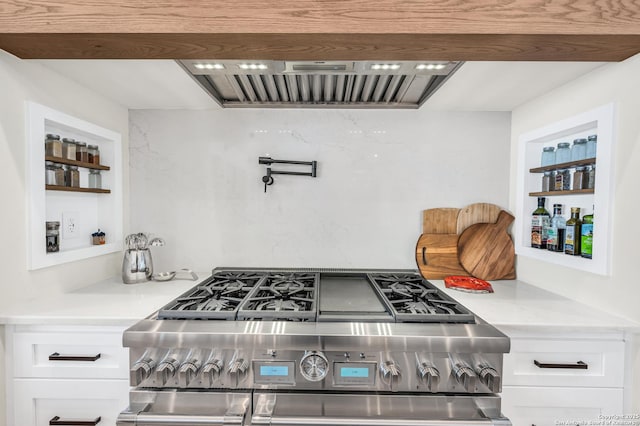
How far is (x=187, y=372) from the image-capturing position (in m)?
1.06

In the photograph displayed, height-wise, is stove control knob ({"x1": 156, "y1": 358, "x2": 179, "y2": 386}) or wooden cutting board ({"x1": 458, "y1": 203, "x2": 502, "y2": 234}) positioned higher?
wooden cutting board ({"x1": 458, "y1": 203, "x2": 502, "y2": 234})

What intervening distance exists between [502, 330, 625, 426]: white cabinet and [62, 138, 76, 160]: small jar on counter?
1.99m

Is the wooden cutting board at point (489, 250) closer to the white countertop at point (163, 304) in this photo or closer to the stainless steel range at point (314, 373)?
the white countertop at point (163, 304)

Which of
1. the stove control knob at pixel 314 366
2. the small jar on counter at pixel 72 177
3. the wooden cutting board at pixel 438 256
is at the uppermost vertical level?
the small jar on counter at pixel 72 177

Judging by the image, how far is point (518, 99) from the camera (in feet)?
5.50

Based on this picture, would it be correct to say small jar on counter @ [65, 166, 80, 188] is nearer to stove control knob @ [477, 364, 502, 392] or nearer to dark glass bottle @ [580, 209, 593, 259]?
stove control knob @ [477, 364, 502, 392]

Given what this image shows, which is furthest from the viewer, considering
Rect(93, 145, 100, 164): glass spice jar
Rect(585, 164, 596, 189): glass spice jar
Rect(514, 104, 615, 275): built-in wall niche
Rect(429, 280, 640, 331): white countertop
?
Rect(93, 145, 100, 164): glass spice jar

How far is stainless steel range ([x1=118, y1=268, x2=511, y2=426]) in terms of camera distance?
1.06m

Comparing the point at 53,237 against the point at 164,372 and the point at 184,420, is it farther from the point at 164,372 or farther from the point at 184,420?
the point at 184,420

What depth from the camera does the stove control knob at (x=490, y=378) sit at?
106cm

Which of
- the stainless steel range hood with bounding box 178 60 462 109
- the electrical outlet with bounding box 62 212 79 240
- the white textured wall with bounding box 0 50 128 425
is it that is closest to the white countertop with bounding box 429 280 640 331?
the stainless steel range hood with bounding box 178 60 462 109

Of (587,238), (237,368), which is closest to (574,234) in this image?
(587,238)

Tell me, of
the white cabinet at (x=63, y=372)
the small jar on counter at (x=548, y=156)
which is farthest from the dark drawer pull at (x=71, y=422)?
the small jar on counter at (x=548, y=156)

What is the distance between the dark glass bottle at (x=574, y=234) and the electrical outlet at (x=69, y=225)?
235 cm
